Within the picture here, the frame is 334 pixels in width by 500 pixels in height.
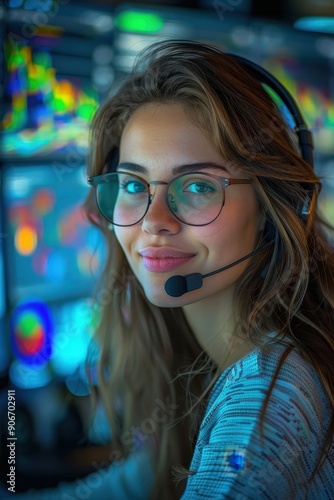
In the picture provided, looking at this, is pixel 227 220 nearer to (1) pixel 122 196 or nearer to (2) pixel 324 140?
(1) pixel 122 196

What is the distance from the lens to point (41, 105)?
1672 millimetres

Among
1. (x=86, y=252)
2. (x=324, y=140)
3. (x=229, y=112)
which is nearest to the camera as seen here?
(x=229, y=112)

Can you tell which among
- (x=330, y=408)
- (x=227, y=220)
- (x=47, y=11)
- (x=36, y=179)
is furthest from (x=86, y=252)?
(x=330, y=408)

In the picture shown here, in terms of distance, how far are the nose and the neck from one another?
0.20m

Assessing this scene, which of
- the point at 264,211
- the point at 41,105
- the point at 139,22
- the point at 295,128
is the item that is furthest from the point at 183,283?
the point at 139,22

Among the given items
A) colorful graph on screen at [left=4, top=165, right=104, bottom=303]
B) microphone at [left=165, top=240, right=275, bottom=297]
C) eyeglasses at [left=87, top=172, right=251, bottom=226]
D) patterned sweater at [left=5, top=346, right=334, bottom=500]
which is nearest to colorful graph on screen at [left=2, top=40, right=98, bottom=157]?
colorful graph on screen at [left=4, top=165, right=104, bottom=303]

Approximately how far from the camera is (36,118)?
166 cm

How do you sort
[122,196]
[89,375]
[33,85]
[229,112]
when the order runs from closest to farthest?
[229,112]
[122,196]
[89,375]
[33,85]

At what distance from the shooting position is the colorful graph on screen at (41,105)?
1.59 m

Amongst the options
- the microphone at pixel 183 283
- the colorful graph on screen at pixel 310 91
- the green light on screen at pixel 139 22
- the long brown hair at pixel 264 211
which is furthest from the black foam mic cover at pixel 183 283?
the colorful graph on screen at pixel 310 91

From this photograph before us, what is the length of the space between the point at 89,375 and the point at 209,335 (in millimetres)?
423

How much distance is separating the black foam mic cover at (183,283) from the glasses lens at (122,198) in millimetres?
149

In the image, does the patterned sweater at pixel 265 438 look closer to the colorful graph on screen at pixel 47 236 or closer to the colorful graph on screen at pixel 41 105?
the colorful graph on screen at pixel 47 236

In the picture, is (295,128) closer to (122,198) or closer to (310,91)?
(122,198)
